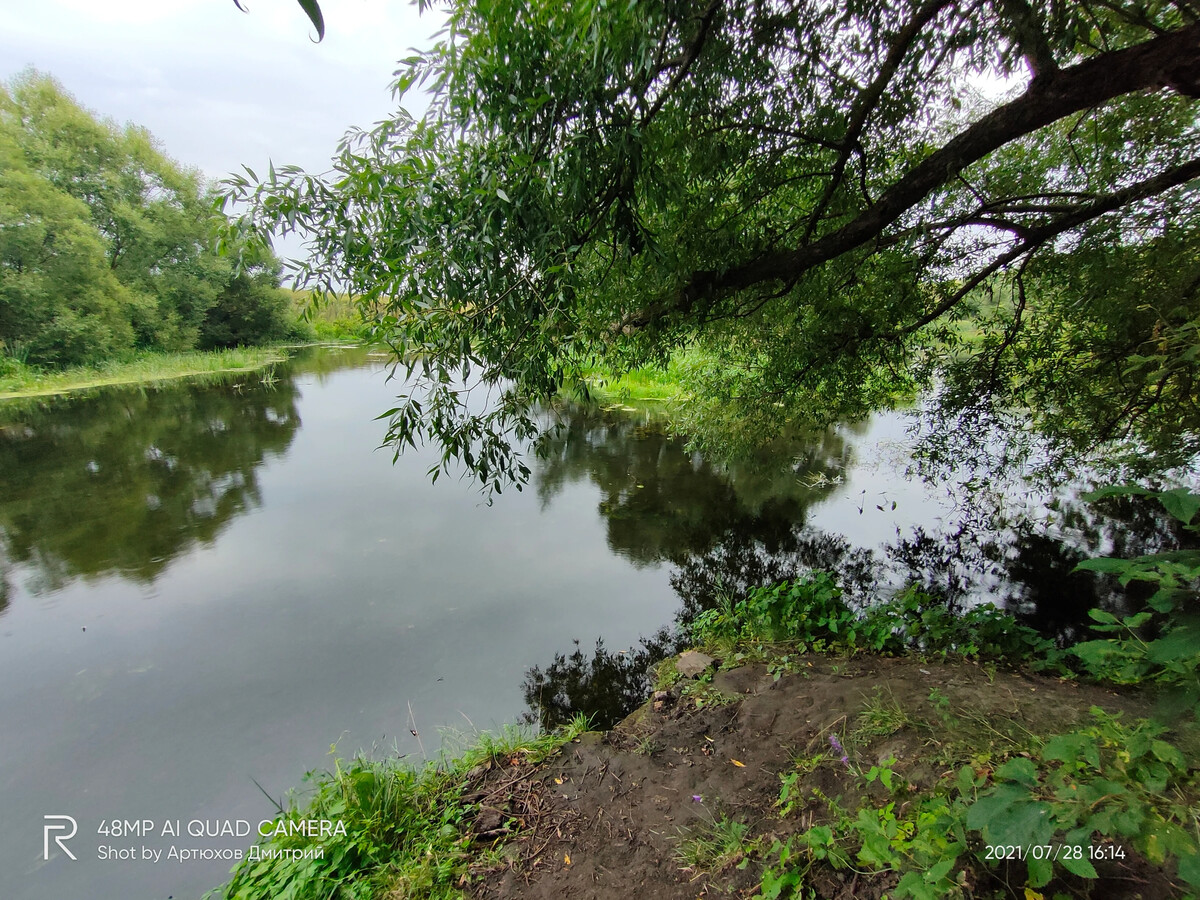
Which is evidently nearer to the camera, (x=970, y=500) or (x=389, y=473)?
(x=970, y=500)

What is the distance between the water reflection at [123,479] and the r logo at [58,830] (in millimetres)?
3161

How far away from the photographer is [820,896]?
5.12 ft

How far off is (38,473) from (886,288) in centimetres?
1259

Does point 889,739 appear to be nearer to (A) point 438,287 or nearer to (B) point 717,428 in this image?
(A) point 438,287

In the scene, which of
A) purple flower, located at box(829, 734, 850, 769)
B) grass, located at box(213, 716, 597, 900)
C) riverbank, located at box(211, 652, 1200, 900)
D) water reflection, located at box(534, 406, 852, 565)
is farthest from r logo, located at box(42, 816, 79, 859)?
water reflection, located at box(534, 406, 852, 565)

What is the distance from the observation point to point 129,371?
1831 centimetres

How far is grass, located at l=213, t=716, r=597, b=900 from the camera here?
2004 millimetres

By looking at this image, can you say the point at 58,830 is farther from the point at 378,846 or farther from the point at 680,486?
the point at 680,486

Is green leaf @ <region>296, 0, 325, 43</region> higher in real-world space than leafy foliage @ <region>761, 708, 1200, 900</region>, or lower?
higher

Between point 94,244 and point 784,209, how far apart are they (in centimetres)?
2308

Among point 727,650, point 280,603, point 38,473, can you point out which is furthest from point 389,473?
point 727,650

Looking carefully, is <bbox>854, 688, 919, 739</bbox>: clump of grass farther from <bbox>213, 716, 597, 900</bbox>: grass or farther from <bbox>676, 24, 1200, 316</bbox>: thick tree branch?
<bbox>676, 24, 1200, 316</bbox>: thick tree branch

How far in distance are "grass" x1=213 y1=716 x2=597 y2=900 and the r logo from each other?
1.10 meters

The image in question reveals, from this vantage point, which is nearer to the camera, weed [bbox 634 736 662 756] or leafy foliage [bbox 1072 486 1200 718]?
leafy foliage [bbox 1072 486 1200 718]
